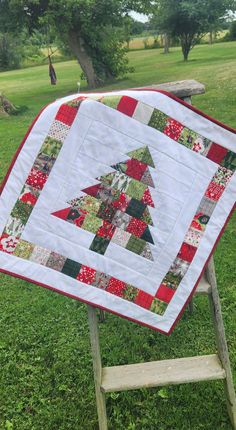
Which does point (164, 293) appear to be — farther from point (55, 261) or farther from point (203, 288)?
point (55, 261)

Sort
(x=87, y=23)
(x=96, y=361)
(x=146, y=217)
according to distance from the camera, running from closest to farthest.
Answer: (x=146, y=217) < (x=96, y=361) < (x=87, y=23)

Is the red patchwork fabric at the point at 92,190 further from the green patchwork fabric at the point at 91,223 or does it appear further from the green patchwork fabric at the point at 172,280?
the green patchwork fabric at the point at 172,280

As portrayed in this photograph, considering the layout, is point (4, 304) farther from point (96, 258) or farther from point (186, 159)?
point (186, 159)

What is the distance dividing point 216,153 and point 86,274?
88 centimetres

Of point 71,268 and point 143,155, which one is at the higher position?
point 143,155

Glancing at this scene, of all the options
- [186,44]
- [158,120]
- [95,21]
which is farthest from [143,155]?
[186,44]

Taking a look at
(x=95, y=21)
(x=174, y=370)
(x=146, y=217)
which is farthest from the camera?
(x=95, y=21)

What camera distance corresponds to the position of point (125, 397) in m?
3.02

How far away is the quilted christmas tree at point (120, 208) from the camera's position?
219 cm

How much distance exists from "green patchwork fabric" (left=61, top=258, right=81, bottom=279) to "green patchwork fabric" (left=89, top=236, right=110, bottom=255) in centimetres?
12

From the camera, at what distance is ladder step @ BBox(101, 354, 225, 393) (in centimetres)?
256

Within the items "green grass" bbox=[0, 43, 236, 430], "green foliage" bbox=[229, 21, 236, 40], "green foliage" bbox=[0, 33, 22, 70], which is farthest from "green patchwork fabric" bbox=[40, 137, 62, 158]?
"green foliage" bbox=[0, 33, 22, 70]

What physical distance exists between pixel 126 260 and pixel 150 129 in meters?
0.67

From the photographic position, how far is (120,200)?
2.26 metres
